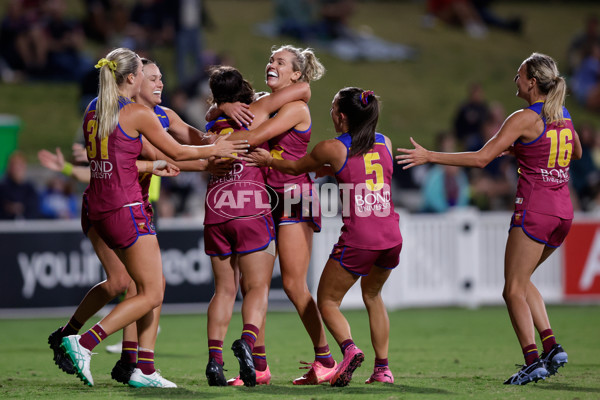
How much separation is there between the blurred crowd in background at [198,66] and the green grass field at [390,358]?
2.16 m

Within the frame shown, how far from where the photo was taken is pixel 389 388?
5.86m

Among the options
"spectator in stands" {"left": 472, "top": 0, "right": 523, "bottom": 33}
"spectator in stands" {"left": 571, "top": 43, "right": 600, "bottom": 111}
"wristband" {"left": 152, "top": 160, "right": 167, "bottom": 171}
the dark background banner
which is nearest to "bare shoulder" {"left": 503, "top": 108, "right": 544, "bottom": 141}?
"wristband" {"left": 152, "top": 160, "right": 167, "bottom": 171}

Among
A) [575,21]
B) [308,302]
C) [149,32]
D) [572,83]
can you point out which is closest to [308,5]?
[149,32]

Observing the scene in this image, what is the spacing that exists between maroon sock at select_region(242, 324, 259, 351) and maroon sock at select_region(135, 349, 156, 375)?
763 mm

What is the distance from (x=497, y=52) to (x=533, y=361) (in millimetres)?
19886

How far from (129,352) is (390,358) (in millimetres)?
2516

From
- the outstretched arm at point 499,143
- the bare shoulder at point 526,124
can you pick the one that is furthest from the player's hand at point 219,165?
the bare shoulder at point 526,124

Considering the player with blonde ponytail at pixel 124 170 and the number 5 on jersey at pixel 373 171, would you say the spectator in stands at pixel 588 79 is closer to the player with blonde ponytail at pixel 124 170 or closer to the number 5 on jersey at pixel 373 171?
the number 5 on jersey at pixel 373 171

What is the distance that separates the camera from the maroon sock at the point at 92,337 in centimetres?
573

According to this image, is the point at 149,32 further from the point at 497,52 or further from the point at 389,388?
the point at 389,388

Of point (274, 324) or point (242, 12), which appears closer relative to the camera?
point (274, 324)

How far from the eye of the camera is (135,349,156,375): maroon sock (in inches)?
245

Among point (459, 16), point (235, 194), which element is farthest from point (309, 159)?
point (459, 16)

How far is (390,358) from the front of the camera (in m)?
7.84
